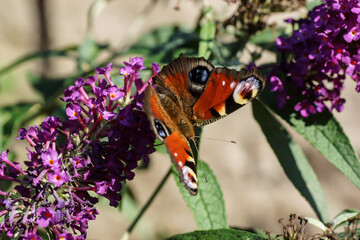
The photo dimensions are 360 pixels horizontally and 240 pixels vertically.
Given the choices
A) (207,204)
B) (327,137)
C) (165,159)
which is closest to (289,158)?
(327,137)

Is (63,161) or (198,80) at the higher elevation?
(198,80)

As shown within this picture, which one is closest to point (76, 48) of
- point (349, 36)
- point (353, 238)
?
point (349, 36)

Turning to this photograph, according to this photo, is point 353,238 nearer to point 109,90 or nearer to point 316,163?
point 109,90

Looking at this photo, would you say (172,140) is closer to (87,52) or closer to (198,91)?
(198,91)

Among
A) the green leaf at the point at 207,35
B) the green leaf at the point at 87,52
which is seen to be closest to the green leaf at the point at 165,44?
the green leaf at the point at 207,35

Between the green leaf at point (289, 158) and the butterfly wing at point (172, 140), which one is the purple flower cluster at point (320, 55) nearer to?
the green leaf at point (289, 158)
